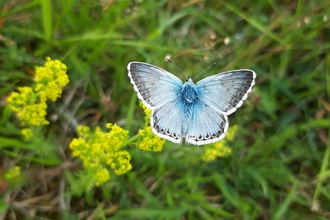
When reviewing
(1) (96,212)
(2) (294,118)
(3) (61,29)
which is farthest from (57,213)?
(2) (294,118)

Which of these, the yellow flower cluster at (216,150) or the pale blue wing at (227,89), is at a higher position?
the pale blue wing at (227,89)

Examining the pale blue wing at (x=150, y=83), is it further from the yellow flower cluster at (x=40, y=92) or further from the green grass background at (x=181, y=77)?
the green grass background at (x=181, y=77)

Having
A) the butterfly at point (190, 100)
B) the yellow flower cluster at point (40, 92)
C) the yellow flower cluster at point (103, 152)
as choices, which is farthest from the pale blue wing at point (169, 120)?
the yellow flower cluster at point (40, 92)

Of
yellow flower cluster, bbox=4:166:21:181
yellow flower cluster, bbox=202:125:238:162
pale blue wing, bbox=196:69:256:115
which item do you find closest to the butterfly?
pale blue wing, bbox=196:69:256:115

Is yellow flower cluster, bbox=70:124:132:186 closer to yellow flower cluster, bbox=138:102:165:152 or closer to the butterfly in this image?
yellow flower cluster, bbox=138:102:165:152

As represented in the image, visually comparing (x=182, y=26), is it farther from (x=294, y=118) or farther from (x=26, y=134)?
(x=26, y=134)

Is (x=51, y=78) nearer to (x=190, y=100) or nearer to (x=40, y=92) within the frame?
(x=40, y=92)
